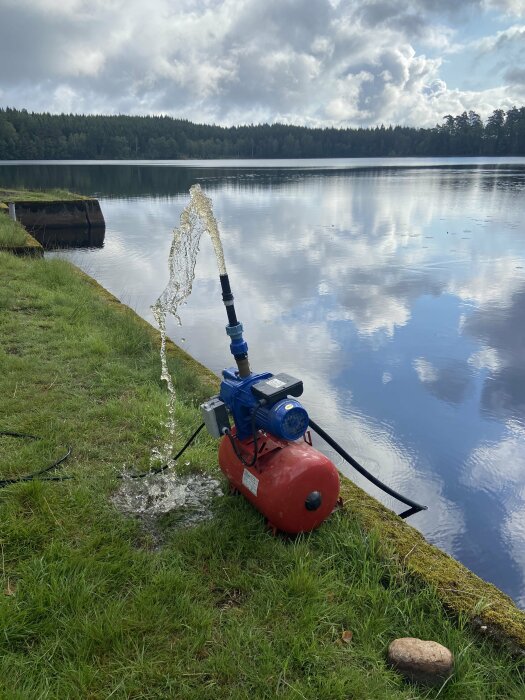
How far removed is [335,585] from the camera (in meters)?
2.46

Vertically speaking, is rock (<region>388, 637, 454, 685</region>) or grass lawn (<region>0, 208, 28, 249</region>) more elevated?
grass lawn (<region>0, 208, 28, 249</region>)

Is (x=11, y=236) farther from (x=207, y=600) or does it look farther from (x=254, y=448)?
(x=207, y=600)

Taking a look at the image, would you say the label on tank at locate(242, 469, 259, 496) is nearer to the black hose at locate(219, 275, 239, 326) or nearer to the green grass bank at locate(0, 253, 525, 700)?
the green grass bank at locate(0, 253, 525, 700)

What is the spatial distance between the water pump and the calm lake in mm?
1511

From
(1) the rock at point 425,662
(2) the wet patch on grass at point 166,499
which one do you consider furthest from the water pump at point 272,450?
(1) the rock at point 425,662

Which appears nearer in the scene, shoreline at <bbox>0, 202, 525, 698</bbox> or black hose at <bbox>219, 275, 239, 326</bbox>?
shoreline at <bbox>0, 202, 525, 698</bbox>

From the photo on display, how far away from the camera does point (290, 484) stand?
101 inches

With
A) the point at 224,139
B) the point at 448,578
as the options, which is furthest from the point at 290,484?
the point at 224,139

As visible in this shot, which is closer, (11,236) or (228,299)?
(228,299)

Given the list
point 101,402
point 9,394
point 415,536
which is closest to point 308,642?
point 415,536

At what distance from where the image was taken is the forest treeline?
314ft

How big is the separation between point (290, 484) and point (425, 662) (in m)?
0.95

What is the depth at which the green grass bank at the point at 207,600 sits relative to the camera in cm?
200

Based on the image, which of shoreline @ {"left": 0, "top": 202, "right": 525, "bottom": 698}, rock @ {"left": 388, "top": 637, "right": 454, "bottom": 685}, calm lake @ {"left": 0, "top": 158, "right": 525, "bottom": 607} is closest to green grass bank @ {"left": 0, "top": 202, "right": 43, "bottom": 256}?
calm lake @ {"left": 0, "top": 158, "right": 525, "bottom": 607}
